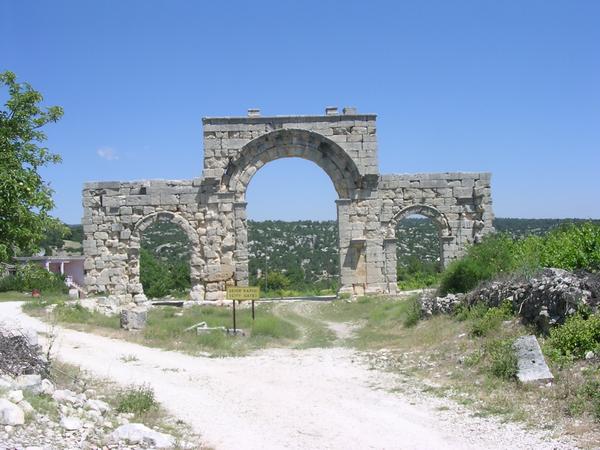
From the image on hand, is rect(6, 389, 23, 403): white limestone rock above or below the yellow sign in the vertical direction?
below

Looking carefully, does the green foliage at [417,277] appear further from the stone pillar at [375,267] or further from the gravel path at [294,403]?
the gravel path at [294,403]

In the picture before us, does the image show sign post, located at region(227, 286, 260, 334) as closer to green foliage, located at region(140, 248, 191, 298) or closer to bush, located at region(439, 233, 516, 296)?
bush, located at region(439, 233, 516, 296)

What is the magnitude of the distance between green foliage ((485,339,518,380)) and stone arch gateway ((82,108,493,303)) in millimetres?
11448

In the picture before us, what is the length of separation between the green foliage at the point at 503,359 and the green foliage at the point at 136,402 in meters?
4.39

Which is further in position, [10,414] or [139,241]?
[139,241]

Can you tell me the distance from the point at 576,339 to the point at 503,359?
3.10ft

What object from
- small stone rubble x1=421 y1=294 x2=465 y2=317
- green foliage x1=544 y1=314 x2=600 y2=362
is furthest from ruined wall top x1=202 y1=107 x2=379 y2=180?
green foliage x1=544 y1=314 x2=600 y2=362

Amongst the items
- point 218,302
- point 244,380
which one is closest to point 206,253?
point 218,302

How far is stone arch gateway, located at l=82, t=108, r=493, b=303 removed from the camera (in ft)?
66.5

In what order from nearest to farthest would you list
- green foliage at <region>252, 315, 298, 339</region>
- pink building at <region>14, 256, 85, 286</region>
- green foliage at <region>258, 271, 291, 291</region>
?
1. green foliage at <region>252, 315, 298, 339</region>
2. green foliage at <region>258, 271, 291, 291</region>
3. pink building at <region>14, 256, 85, 286</region>

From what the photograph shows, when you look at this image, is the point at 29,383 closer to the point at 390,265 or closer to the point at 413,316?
the point at 413,316

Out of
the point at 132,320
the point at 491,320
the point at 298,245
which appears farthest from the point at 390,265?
the point at 298,245

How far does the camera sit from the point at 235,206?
2033cm

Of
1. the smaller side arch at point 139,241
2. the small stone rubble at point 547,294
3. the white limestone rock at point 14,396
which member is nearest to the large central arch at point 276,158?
the smaller side arch at point 139,241
